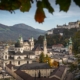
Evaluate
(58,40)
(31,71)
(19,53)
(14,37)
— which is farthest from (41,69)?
(14,37)

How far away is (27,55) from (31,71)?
22.1ft

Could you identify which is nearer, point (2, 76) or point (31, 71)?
point (2, 76)

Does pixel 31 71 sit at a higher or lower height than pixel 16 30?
lower

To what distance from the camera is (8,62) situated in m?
32.2

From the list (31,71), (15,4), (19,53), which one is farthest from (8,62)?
(15,4)

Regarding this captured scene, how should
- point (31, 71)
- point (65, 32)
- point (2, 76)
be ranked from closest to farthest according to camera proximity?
point (2, 76)
point (31, 71)
point (65, 32)

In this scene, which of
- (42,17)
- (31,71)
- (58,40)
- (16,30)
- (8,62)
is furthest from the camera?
(16,30)

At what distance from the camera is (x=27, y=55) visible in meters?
33.6

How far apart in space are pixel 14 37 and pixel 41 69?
98.5 meters

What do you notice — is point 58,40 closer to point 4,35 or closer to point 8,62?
point 8,62

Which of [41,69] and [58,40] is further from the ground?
[58,40]

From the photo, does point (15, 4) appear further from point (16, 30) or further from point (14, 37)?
point (16, 30)

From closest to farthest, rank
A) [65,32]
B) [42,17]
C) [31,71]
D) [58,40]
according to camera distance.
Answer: [42,17] → [31,71] → [58,40] → [65,32]

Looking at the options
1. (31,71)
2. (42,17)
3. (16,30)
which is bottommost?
(31,71)
